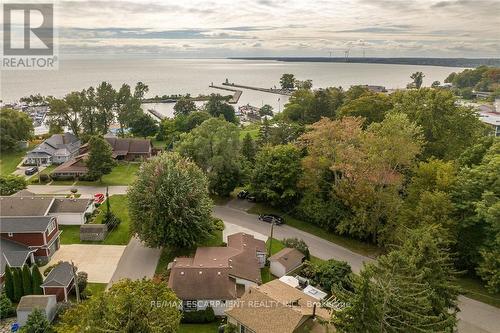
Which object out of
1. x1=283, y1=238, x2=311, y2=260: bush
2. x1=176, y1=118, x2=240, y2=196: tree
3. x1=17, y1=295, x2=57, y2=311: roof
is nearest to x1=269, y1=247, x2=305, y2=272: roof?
x1=283, y1=238, x2=311, y2=260: bush

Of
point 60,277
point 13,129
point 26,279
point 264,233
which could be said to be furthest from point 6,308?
point 13,129

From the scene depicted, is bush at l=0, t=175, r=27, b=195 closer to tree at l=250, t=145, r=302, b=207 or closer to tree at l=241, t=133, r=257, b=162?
tree at l=241, t=133, r=257, b=162

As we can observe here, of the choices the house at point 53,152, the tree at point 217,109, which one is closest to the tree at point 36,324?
the house at point 53,152

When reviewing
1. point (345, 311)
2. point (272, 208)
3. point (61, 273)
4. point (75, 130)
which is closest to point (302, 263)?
point (272, 208)

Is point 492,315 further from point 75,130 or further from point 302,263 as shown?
point 75,130

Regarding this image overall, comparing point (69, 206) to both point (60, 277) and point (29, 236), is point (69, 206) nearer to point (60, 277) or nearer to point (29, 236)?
point (29, 236)
